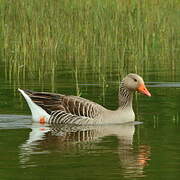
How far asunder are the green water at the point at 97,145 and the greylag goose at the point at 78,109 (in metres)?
0.28

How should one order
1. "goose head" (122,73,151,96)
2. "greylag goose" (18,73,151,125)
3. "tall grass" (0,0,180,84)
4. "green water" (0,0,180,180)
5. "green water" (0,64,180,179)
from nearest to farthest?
"green water" (0,64,180,179), "green water" (0,0,180,180), "greylag goose" (18,73,151,125), "goose head" (122,73,151,96), "tall grass" (0,0,180,84)

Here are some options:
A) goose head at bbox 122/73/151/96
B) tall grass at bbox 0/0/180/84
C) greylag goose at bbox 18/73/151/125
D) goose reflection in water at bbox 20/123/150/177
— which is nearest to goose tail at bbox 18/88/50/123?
greylag goose at bbox 18/73/151/125

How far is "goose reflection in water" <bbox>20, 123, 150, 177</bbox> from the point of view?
1066 cm

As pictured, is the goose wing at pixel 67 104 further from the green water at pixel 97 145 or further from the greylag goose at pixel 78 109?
the green water at pixel 97 145

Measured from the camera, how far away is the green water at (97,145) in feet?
32.9

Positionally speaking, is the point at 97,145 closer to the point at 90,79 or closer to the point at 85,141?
the point at 85,141

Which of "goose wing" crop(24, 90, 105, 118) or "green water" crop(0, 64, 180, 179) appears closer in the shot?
"green water" crop(0, 64, 180, 179)

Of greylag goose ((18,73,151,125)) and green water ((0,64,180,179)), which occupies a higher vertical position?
greylag goose ((18,73,151,125))

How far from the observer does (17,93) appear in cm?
1833

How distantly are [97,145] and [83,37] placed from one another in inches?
518

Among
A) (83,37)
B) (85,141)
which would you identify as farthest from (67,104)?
(83,37)

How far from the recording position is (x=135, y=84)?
15.8 m

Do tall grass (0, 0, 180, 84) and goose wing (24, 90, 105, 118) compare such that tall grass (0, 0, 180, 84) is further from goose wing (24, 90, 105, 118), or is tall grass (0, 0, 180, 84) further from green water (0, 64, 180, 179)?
goose wing (24, 90, 105, 118)

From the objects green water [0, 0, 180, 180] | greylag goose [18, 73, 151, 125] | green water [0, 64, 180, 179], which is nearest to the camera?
green water [0, 64, 180, 179]
